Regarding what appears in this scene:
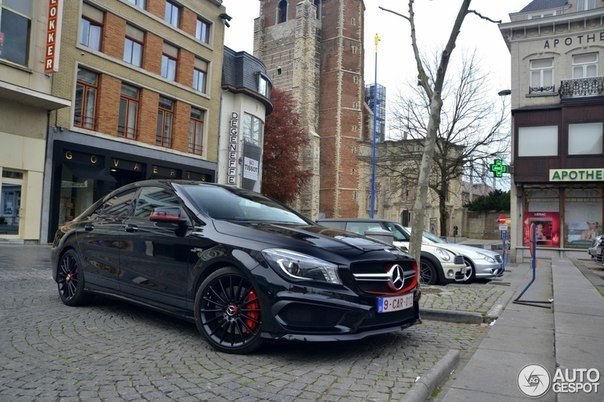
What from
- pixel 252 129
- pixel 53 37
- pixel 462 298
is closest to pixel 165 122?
pixel 252 129

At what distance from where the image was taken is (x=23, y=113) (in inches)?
703

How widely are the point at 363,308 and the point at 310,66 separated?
63455 millimetres

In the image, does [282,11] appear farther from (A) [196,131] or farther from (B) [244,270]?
(B) [244,270]

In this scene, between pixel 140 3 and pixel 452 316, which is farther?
pixel 140 3

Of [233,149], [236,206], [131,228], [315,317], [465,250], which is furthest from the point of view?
[233,149]

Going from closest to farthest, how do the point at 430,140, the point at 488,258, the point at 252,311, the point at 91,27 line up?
1. the point at 252,311
2. the point at 430,140
3. the point at 488,258
4. the point at 91,27

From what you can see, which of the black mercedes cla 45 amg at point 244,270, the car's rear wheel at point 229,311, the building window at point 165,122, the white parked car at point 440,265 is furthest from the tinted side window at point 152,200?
the building window at point 165,122

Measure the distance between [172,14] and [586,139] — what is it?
21720 millimetres

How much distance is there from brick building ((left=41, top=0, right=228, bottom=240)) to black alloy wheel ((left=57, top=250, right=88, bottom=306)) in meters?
14.2

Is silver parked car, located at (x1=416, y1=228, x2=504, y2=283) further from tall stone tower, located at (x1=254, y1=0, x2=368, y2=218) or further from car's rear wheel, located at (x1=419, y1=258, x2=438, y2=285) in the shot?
tall stone tower, located at (x1=254, y1=0, x2=368, y2=218)

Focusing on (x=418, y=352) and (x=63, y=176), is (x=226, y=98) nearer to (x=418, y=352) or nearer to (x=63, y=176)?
(x=63, y=176)

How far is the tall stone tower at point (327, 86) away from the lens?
6406 centimetres

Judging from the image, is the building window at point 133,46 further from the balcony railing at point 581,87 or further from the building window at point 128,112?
the balcony railing at point 581,87

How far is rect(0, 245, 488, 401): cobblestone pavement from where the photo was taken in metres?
3.38
